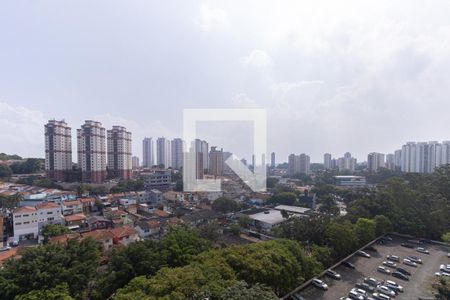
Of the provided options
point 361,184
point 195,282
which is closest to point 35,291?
point 195,282

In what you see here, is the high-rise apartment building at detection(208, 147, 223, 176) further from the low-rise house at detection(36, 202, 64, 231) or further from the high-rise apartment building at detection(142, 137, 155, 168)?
the high-rise apartment building at detection(142, 137, 155, 168)

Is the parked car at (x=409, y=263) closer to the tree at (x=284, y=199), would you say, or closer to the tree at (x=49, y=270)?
the tree at (x=49, y=270)

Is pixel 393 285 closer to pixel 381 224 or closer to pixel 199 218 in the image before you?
pixel 381 224

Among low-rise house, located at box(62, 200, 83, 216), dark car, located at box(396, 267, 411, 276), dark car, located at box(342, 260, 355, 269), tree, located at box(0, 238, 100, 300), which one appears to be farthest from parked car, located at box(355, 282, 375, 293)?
low-rise house, located at box(62, 200, 83, 216)

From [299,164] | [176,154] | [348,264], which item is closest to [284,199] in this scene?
[348,264]

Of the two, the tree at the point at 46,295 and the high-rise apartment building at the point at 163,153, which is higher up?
the high-rise apartment building at the point at 163,153

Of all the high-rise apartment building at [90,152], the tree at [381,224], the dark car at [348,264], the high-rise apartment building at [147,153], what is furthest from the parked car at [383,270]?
the high-rise apartment building at [147,153]
